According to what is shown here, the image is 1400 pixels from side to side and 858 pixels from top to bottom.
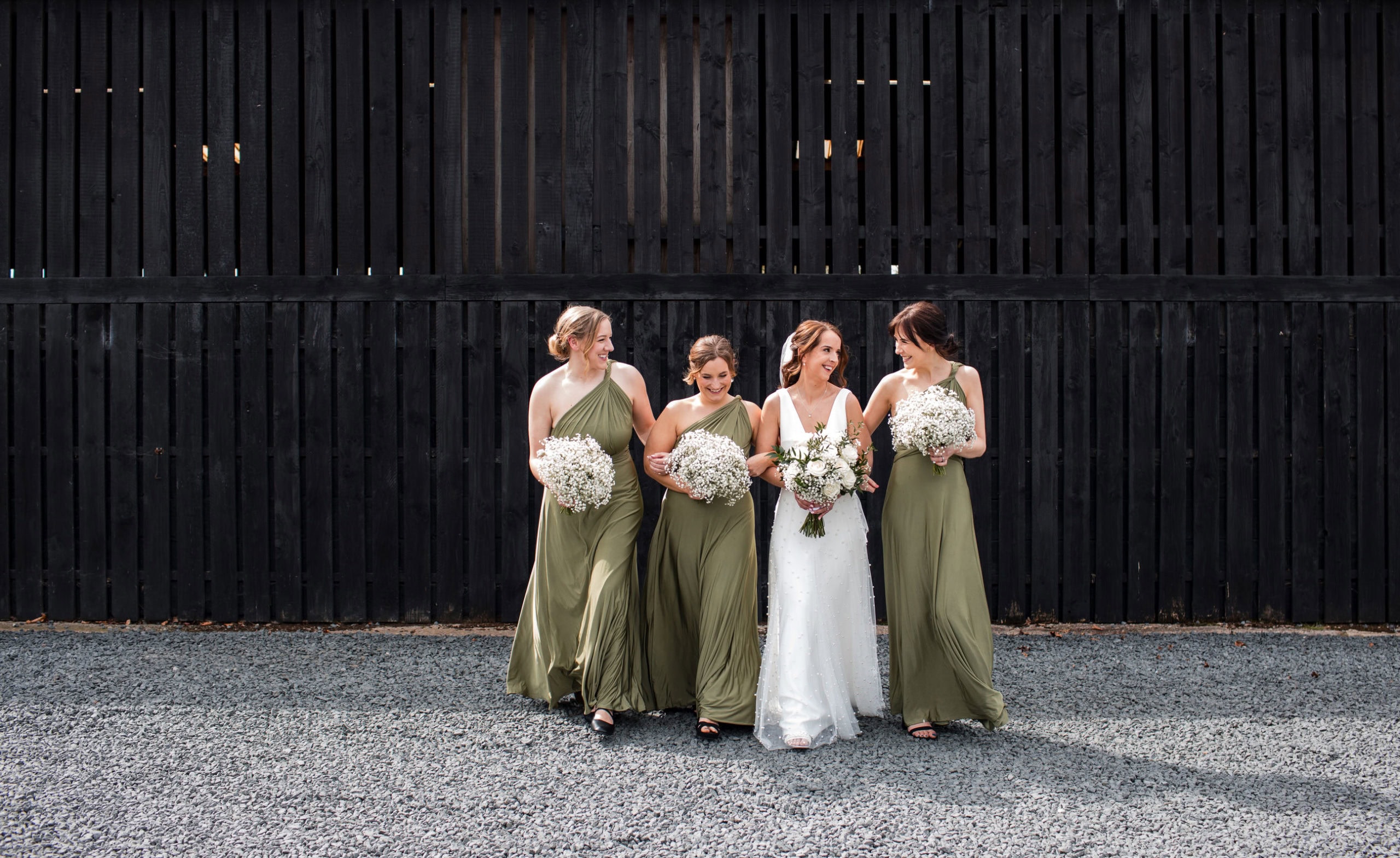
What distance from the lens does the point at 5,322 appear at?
712cm

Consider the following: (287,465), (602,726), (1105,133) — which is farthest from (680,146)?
(602,726)

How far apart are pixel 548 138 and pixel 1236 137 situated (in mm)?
5580

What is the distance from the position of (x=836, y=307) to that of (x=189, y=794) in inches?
207

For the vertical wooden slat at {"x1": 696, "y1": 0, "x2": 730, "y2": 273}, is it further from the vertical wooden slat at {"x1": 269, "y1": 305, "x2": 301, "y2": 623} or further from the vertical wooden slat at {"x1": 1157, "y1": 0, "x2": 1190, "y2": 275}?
the vertical wooden slat at {"x1": 1157, "y1": 0, "x2": 1190, "y2": 275}

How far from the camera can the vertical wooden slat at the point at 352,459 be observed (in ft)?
23.0

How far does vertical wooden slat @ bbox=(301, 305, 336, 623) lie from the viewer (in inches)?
277

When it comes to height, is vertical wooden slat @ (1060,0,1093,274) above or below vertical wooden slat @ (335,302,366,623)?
above

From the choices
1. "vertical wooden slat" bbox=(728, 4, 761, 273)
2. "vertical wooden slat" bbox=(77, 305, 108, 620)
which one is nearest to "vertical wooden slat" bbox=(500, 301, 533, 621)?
"vertical wooden slat" bbox=(728, 4, 761, 273)

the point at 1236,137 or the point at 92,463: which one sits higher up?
the point at 1236,137

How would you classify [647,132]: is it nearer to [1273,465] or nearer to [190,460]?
[190,460]

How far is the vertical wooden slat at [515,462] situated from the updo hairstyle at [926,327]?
3.38 meters

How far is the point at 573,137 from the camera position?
7094mm

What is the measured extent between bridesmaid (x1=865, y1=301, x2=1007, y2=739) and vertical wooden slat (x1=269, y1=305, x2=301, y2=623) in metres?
4.38

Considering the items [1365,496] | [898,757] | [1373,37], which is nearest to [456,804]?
[898,757]
